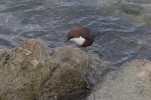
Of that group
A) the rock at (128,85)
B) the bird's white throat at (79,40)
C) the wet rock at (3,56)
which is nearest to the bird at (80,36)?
the bird's white throat at (79,40)

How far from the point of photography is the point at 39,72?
2.68 metres

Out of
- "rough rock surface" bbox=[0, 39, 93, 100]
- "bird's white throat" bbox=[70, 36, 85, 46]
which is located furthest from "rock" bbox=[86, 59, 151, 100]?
"bird's white throat" bbox=[70, 36, 85, 46]

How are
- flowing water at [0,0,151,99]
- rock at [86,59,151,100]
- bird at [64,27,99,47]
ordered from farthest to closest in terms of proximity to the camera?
flowing water at [0,0,151,99], bird at [64,27,99,47], rock at [86,59,151,100]

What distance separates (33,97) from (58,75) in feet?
1.59

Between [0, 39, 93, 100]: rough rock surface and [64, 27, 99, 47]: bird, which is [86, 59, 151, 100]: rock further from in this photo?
[64, 27, 99, 47]: bird

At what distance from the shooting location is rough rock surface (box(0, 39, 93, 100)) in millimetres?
2541

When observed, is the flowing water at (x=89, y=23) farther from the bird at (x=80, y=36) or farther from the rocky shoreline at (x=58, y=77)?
the rocky shoreline at (x=58, y=77)

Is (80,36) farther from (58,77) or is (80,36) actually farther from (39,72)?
(39,72)

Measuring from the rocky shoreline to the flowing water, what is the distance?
1.33 meters

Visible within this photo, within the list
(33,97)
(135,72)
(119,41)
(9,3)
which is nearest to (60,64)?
(33,97)

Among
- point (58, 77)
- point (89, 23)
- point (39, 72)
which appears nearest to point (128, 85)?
point (58, 77)

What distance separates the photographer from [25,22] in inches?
244

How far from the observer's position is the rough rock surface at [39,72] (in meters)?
2.54

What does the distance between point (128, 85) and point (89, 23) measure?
380 cm
